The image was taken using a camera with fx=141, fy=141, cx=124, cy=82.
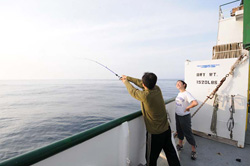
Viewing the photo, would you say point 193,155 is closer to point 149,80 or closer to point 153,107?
point 153,107

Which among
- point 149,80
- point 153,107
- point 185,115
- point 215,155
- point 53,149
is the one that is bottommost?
point 215,155

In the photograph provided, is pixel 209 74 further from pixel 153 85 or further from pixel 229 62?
pixel 153 85

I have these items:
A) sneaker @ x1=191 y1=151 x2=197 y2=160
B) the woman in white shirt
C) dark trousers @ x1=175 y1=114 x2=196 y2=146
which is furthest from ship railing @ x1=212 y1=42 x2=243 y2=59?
sneaker @ x1=191 y1=151 x2=197 y2=160

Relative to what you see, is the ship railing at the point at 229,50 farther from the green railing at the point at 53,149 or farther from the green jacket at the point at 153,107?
the green railing at the point at 53,149

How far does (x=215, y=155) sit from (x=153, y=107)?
217cm

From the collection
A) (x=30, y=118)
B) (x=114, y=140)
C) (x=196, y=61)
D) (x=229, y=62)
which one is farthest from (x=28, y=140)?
(x=229, y=62)

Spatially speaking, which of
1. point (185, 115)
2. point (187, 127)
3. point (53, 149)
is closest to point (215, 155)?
point (187, 127)

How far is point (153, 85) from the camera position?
1.86m

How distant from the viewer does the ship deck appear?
2.65m

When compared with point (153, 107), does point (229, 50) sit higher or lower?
higher

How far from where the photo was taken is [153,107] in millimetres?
1882

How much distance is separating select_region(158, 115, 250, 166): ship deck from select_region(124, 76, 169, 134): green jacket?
99 centimetres

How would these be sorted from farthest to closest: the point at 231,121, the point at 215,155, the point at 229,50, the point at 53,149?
1. the point at 229,50
2. the point at 231,121
3. the point at 215,155
4. the point at 53,149

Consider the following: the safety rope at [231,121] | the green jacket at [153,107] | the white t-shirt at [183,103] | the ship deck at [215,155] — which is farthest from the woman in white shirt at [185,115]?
the safety rope at [231,121]
